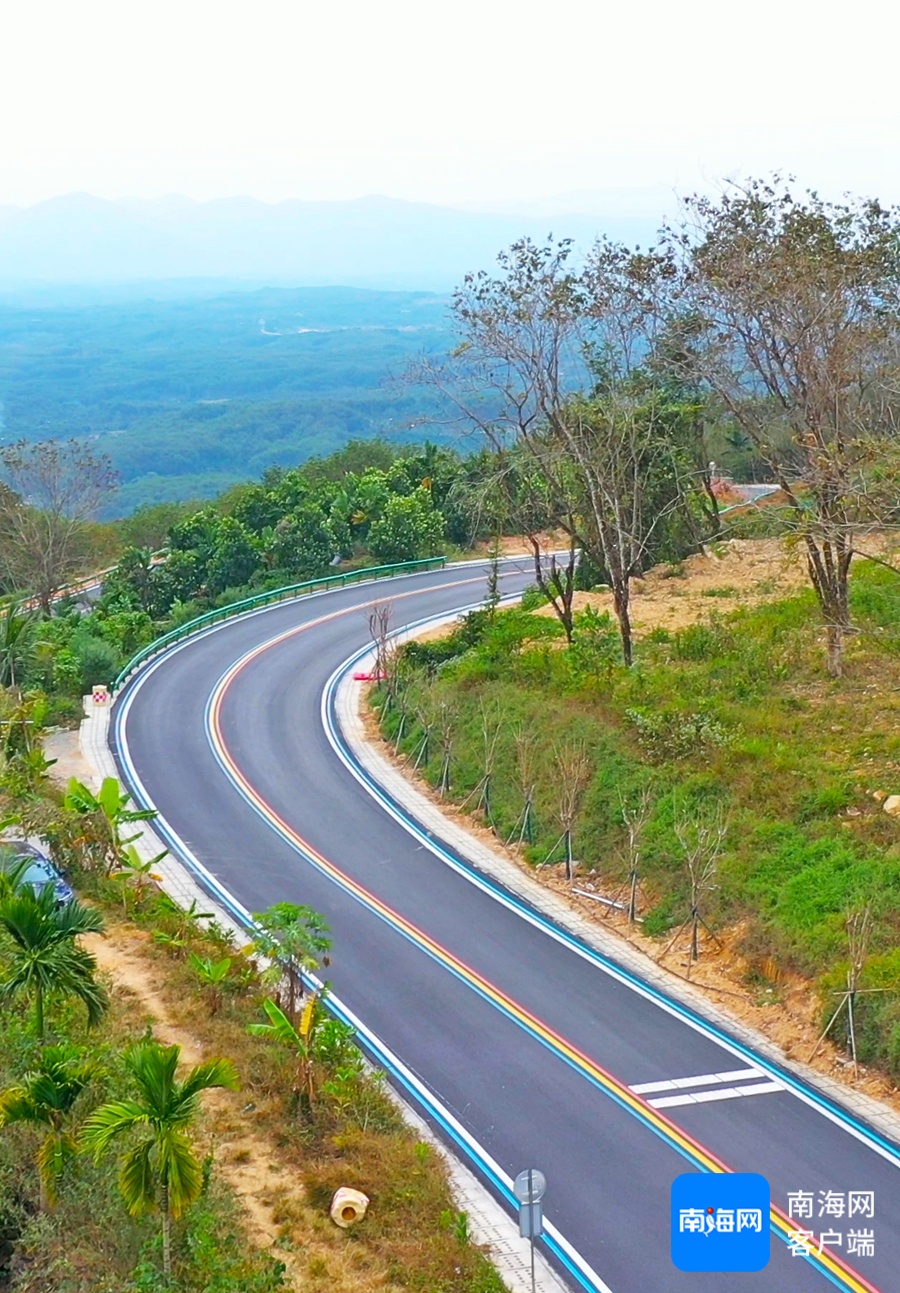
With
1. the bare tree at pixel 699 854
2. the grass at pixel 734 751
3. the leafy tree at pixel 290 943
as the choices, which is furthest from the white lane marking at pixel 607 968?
the leafy tree at pixel 290 943

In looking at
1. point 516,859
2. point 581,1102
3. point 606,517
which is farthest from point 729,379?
point 581,1102

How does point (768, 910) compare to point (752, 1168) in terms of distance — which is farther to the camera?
point (768, 910)

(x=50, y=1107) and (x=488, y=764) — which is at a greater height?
(x=50, y=1107)

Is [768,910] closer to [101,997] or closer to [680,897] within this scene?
[680,897]

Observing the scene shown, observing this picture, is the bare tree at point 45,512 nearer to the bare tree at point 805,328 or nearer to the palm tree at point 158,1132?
the bare tree at point 805,328

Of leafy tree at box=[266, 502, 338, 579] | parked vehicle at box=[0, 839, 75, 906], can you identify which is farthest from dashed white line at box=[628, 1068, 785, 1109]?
leafy tree at box=[266, 502, 338, 579]

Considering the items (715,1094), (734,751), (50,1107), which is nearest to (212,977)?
(50,1107)

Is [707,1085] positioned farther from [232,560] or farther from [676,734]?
[232,560]
